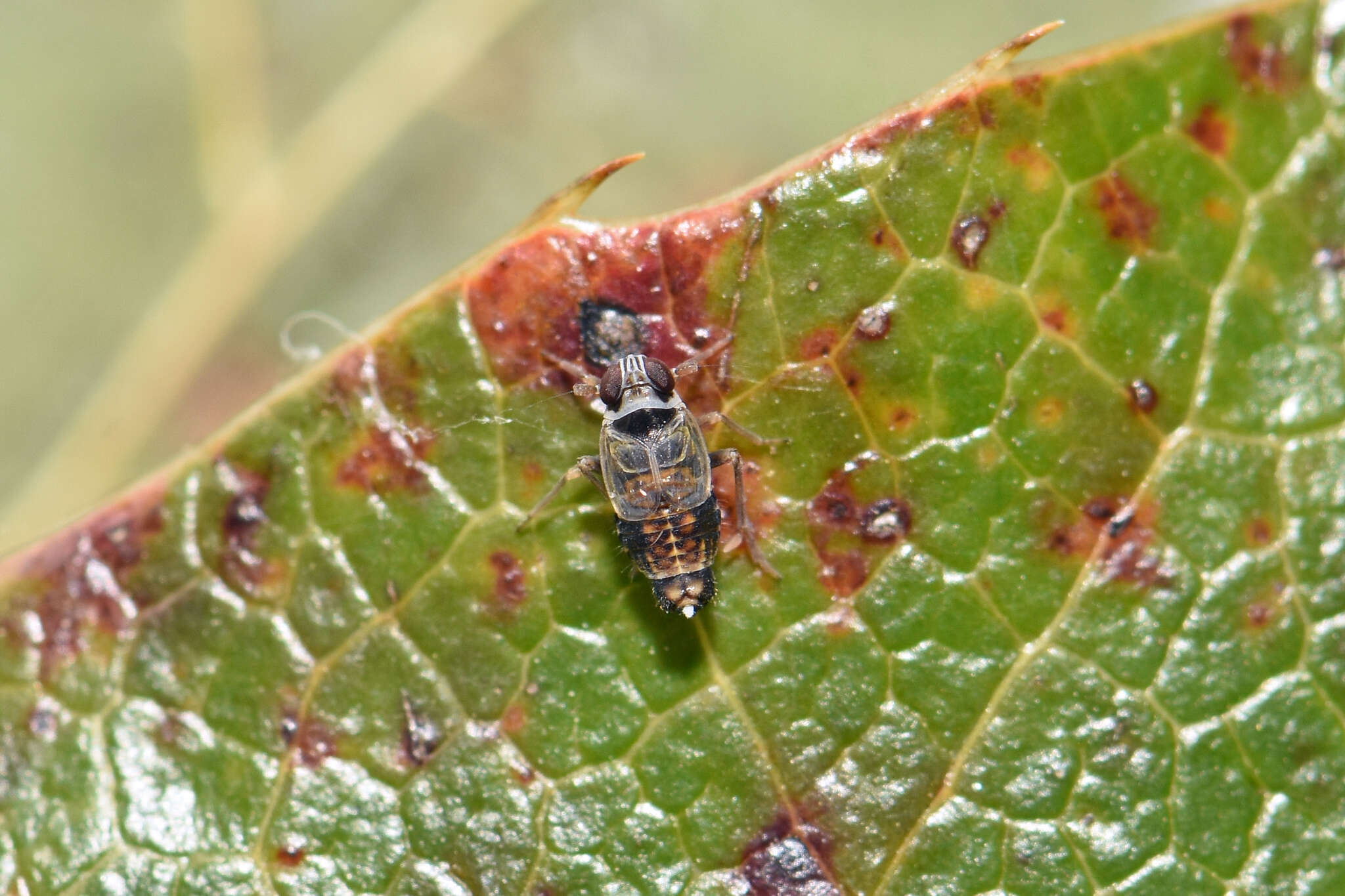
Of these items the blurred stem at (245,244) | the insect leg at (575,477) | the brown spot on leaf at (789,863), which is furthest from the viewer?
the blurred stem at (245,244)

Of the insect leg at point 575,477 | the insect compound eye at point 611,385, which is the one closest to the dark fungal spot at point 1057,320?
the insect compound eye at point 611,385

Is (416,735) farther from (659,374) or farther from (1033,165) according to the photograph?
(1033,165)

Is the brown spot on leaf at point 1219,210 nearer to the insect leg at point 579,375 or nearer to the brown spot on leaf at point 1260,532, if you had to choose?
the brown spot on leaf at point 1260,532

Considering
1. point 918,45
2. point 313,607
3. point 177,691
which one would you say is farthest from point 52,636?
point 918,45

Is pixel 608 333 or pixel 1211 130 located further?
pixel 608 333

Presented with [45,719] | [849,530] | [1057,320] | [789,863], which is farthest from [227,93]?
[789,863]

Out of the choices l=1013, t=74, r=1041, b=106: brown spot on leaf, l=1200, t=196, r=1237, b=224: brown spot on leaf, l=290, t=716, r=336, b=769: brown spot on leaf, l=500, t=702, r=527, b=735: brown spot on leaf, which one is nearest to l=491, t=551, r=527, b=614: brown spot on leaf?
l=500, t=702, r=527, b=735: brown spot on leaf

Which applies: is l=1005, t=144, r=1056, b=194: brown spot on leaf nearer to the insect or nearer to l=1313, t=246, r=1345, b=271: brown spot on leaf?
l=1313, t=246, r=1345, b=271: brown spot on leaf
